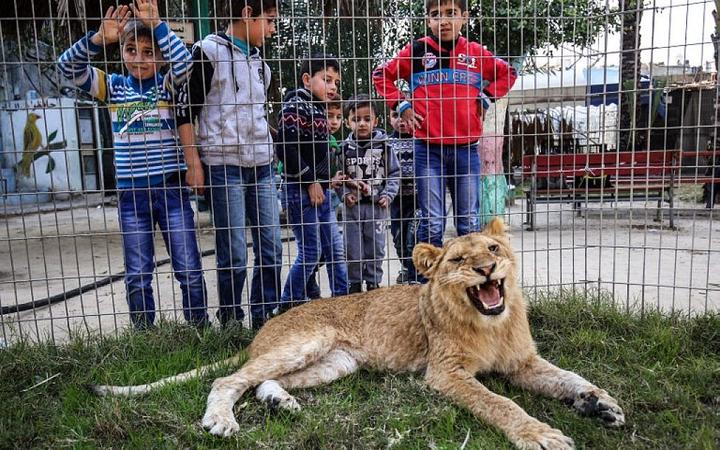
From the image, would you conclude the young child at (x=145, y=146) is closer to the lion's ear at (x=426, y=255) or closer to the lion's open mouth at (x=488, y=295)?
the lion's ear at (x=426, y=255)

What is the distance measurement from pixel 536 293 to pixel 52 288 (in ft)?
16.6

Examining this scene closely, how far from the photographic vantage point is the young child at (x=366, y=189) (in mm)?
5184

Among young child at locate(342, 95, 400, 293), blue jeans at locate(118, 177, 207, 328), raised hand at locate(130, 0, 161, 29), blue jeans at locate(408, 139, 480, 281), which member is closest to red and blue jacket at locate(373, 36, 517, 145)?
blue jeans at locate(408, 139, 480, 281)

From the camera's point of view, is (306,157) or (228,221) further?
(306,157)

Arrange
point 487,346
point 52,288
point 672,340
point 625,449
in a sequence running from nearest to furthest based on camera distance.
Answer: point 625,449
point 487,346
point 672,340
point 52,288

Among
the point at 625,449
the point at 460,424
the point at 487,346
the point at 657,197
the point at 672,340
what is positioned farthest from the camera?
the point at 657,197

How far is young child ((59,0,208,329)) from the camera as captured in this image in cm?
409

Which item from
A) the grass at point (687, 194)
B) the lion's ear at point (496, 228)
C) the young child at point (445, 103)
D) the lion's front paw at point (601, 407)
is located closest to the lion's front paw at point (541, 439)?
the lion's front paw at point (601, 407)

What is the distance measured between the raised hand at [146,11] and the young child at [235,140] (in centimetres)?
33

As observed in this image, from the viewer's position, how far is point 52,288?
6305mm

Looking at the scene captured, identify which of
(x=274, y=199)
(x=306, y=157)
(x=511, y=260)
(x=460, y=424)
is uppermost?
(x=306, y=157)

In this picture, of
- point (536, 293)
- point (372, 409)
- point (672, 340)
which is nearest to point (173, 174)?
point (372, 409)

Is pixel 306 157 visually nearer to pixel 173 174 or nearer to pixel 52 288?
pixel 173 174

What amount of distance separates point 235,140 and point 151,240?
3.20 feet
